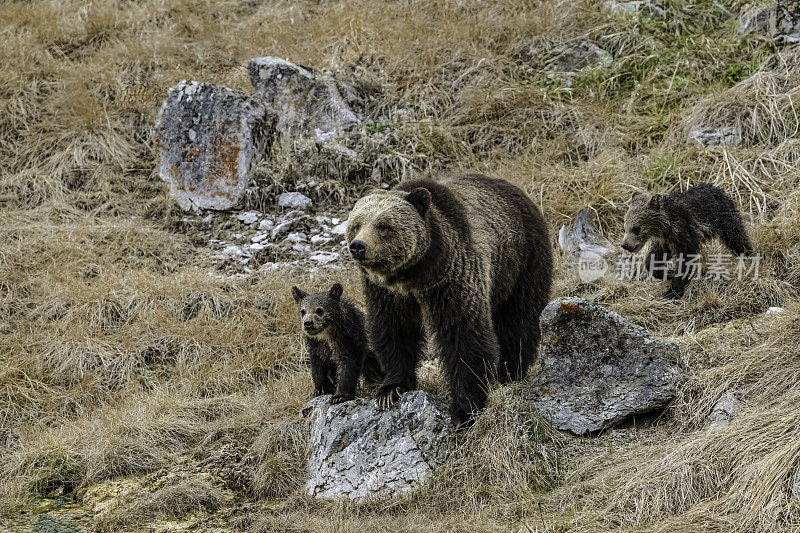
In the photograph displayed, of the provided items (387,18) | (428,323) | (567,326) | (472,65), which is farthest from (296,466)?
Answer: (387,18)

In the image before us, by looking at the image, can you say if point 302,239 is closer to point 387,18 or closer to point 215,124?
point 215,124

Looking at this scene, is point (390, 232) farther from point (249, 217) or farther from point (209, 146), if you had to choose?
point (209, 146)

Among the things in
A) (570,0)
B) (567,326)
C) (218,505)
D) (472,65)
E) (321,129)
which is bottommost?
(218,505)

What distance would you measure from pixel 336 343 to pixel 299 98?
5170mm

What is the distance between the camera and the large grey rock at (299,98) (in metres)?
9.96

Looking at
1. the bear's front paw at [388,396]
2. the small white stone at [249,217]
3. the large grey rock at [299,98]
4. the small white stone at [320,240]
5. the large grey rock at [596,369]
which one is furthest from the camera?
the large grey rock at [299,98]

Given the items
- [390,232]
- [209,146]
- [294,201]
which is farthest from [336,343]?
[209,146]

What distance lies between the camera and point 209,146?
9523 millimetres

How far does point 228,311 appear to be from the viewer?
26.0 ft

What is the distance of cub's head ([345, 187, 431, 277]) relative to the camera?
4.75 metres

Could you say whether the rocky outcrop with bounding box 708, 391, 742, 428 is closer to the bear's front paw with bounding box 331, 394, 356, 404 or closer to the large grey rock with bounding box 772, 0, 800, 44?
the bear's front paw with bounding box 331, 394, 356, 404

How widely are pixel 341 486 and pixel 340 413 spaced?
52cm

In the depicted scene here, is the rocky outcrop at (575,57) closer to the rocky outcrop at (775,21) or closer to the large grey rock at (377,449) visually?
the rocky outcrop at (775,21)

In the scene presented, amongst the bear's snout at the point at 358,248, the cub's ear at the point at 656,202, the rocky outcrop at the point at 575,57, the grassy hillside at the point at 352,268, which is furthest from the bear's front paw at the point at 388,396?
the rocky outcrop at the point at 575,57
